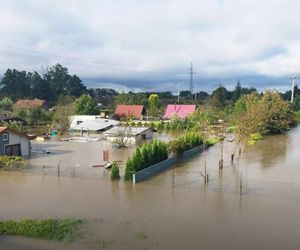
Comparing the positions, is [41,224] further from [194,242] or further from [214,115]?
[214,115]

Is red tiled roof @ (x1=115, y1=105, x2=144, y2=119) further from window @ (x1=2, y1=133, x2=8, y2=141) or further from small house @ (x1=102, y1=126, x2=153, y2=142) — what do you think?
window @ (x1=2, y1=133, x2=8, y2=141)

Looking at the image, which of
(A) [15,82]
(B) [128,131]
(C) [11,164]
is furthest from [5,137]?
(A) [15,82]

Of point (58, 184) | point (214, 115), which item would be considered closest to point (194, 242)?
point (58, 184)

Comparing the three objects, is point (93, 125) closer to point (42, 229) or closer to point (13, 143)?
point (13, 143)

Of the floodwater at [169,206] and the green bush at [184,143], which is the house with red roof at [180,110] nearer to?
the green bush at [184,143]

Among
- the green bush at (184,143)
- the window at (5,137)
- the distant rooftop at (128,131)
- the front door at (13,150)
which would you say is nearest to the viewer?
the window at (5,137)

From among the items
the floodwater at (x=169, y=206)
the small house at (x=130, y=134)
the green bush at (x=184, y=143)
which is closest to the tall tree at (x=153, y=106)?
the small house at (x=130, y=134)

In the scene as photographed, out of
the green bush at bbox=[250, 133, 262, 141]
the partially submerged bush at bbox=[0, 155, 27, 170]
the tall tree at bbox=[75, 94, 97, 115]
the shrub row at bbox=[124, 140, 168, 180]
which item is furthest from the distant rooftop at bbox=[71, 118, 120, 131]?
the partially submerged bush at bbox=[0, 155, 27, 170]
